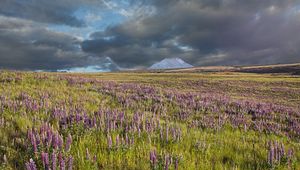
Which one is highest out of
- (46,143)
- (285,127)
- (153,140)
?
(46,143)

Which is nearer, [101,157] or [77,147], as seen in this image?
[101,157]

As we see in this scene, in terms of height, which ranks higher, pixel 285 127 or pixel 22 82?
pixel 22 82

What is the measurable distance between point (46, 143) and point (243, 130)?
647 centimetres

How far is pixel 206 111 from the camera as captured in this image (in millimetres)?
12023

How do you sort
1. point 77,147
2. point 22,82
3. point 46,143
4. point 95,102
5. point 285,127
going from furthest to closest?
point 22,82
point 95,102
point 285,127
point 77,147
point 46,143

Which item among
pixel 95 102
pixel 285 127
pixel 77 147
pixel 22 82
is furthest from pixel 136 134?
pixel 22 82

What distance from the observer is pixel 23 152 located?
425 centimetres

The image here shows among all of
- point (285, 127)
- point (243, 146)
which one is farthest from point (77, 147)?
point (285, 127)

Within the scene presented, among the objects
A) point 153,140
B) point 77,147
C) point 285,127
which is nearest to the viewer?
point 77,147

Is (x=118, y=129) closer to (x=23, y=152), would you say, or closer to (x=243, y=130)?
(x=23, y=152)

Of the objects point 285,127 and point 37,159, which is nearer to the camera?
point 37,159

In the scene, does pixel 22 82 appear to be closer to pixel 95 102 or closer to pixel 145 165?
pixel 95 102

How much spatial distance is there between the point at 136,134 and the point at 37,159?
241 cm

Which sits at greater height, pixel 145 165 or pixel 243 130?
pixel 145 165
